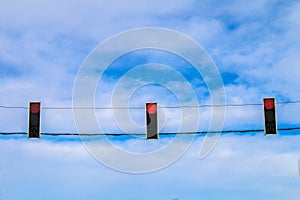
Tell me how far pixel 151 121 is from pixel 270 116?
4.44 metres

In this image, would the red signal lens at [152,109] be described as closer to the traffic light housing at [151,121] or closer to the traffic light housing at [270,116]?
the traffic light housing at [151,121]

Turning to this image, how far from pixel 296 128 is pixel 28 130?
1088 centimetres

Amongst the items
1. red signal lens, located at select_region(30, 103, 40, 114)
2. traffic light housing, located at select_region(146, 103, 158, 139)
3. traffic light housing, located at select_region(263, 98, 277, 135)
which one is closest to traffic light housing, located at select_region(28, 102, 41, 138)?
red signal lens, located at select_region(30, 103, 40, 114)

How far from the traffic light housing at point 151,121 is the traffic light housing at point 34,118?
4.08 metres

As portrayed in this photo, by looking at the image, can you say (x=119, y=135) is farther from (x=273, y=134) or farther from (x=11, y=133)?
(x=273, y=134)

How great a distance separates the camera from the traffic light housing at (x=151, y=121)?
18750 millimetres

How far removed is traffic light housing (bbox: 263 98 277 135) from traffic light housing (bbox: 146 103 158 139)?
4.12 metres

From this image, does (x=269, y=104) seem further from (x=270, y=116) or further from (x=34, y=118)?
(x=34, y=118)

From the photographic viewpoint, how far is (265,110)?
18.6 metres

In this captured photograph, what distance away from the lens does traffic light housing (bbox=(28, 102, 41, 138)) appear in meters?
18.5

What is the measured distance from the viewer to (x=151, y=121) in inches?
741

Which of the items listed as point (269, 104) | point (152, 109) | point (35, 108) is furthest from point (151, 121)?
point (269, 104)

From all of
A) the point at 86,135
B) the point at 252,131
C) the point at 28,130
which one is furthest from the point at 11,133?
the point at 252,131

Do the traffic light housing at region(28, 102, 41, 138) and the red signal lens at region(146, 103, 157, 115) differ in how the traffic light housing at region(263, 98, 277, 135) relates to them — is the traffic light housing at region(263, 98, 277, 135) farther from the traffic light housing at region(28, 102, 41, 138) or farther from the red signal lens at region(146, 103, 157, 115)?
the traffic light housing at region(28, 102, 41, 138)
